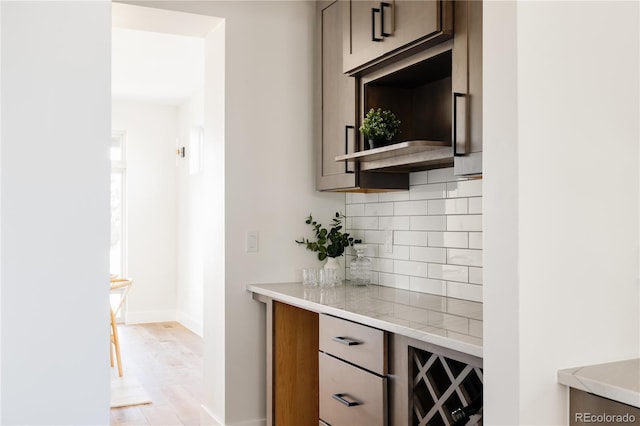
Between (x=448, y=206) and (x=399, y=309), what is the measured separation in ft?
1.99

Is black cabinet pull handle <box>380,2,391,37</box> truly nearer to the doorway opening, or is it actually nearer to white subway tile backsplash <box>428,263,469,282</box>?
white subway tile backsplash <box>428,263,469,282</box>

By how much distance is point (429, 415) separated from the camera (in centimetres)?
201

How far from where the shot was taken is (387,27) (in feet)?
8.49

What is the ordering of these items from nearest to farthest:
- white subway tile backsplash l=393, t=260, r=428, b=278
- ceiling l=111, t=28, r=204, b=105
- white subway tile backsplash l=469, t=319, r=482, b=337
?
1. white subway tile backsplash l=469, t=319, r=482, b=337
2. white subway tile backsplash l=393, t=260, r=428, b=278
3. ceiling l=111, t=28, r=204, b=105

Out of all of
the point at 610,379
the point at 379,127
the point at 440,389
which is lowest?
the point at 440,389

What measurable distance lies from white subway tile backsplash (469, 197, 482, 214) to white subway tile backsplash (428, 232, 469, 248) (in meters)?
0.11

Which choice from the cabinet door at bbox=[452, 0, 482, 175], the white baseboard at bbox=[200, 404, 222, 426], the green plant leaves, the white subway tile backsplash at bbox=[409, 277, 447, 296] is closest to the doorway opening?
the white baseboard at bbox=[200, 404, 222, 426]

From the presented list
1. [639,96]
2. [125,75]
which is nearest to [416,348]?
[639,96]

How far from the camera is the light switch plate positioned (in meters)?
3.26

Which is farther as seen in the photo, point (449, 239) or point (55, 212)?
point (449, 239)

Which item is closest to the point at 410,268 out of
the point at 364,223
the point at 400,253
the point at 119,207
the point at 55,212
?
the point at 400,253

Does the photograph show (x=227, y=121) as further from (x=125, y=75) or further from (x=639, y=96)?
(x=125, y=75)

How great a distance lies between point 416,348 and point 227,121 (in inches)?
66.5

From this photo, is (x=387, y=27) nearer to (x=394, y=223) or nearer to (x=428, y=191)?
(x=428, y=191)
